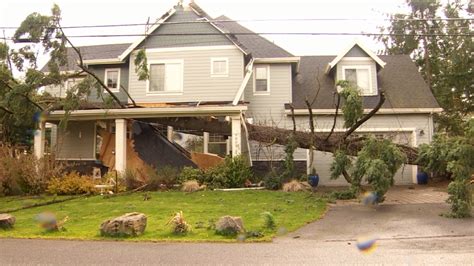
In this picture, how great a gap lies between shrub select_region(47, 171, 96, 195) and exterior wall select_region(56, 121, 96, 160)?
18.1 ft

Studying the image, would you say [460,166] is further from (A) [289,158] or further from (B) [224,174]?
(B) [224,174]

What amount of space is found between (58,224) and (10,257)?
2.51 m

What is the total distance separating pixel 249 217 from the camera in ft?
34.7

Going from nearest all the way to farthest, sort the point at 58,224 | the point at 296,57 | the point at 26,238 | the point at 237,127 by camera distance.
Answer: the point at 26,238 → the point at 58,224 → the point at 237,127 → the point at 296,57

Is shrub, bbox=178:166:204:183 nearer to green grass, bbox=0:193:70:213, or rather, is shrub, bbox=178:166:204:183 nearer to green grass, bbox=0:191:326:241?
green grass, bbox=0:191:326:241

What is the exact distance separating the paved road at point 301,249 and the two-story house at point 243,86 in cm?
1002

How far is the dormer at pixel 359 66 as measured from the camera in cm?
2139

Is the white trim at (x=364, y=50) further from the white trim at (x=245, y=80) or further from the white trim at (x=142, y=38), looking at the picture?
the white trim at (x=142, y=38)

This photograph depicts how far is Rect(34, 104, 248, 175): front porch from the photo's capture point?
1720cm

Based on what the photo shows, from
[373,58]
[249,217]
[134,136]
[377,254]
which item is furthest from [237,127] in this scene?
[377,254]

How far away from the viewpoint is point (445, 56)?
96.0 feet

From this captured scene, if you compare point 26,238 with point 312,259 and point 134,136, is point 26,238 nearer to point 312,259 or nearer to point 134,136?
point 312,259

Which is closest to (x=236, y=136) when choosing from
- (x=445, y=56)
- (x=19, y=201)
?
(x=19, y=201)

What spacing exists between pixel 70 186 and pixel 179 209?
19.0 feet
